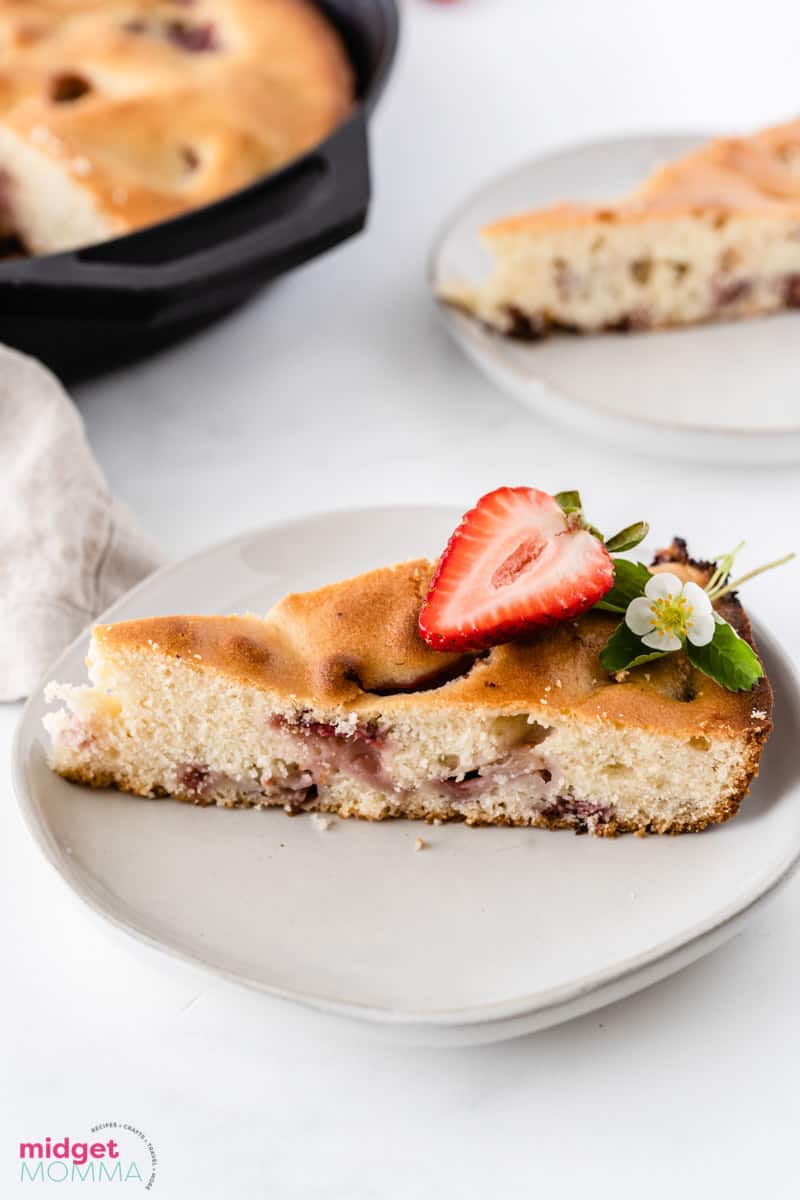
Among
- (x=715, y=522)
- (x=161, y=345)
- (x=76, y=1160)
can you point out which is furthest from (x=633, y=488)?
(x=76, y=1160)

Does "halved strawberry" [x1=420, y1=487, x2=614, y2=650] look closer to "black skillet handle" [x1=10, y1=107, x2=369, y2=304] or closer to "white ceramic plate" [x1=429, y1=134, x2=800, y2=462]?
"white ceramic plate" [x1=429, y1=134, x2=800, y2=462]

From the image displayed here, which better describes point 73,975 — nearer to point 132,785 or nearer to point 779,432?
point 132,785

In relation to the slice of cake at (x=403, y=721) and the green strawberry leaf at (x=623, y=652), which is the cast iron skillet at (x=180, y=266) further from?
the green strawberry leaf at (x=623, y=652)

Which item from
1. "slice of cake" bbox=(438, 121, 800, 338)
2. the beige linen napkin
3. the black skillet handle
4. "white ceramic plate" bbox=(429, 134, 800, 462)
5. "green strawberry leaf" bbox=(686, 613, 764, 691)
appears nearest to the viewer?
"green strawberry leaf" bbox=(686, 613, 764, 691)

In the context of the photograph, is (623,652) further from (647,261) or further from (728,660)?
(647,261)

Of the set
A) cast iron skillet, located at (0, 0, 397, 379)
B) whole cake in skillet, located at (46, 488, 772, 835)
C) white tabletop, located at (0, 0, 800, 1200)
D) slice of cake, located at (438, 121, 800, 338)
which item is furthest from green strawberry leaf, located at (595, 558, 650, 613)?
slice of cake, located at (438, 121, 800, 338)
